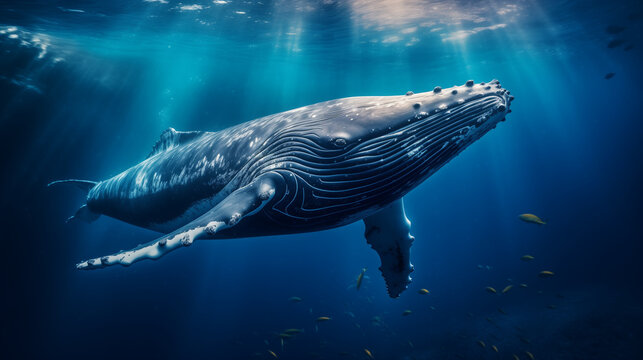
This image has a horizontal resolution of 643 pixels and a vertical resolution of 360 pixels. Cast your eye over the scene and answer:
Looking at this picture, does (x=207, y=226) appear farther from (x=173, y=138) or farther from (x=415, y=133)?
(x=173, y=138)

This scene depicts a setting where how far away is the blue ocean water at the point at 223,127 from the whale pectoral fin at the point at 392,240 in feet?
44.6

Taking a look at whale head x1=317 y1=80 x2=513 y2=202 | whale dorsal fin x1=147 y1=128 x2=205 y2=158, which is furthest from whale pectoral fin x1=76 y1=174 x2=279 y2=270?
whale dorsal fin x1=147 y1=128 x2=205 y2=158

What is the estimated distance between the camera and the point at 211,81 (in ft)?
104

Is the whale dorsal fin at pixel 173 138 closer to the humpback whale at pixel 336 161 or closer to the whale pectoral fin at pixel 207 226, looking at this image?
the humpback whale at pixel 336 161

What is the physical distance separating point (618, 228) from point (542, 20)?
116ft

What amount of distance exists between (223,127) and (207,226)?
27.9m

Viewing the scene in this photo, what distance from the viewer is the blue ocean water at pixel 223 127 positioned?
17.4 m

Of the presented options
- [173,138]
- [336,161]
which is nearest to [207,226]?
[336,161]

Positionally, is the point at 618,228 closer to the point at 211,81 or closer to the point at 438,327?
the point at 438,327

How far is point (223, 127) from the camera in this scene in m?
28.5

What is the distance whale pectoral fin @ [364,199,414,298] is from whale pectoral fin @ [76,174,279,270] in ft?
8.31

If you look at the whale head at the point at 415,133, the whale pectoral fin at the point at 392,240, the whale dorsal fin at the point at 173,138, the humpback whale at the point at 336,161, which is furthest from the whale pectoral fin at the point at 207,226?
the whale dorsal fin at the point at 173,138

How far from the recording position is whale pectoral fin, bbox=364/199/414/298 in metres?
4.91

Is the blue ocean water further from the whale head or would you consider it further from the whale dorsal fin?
the whale head
